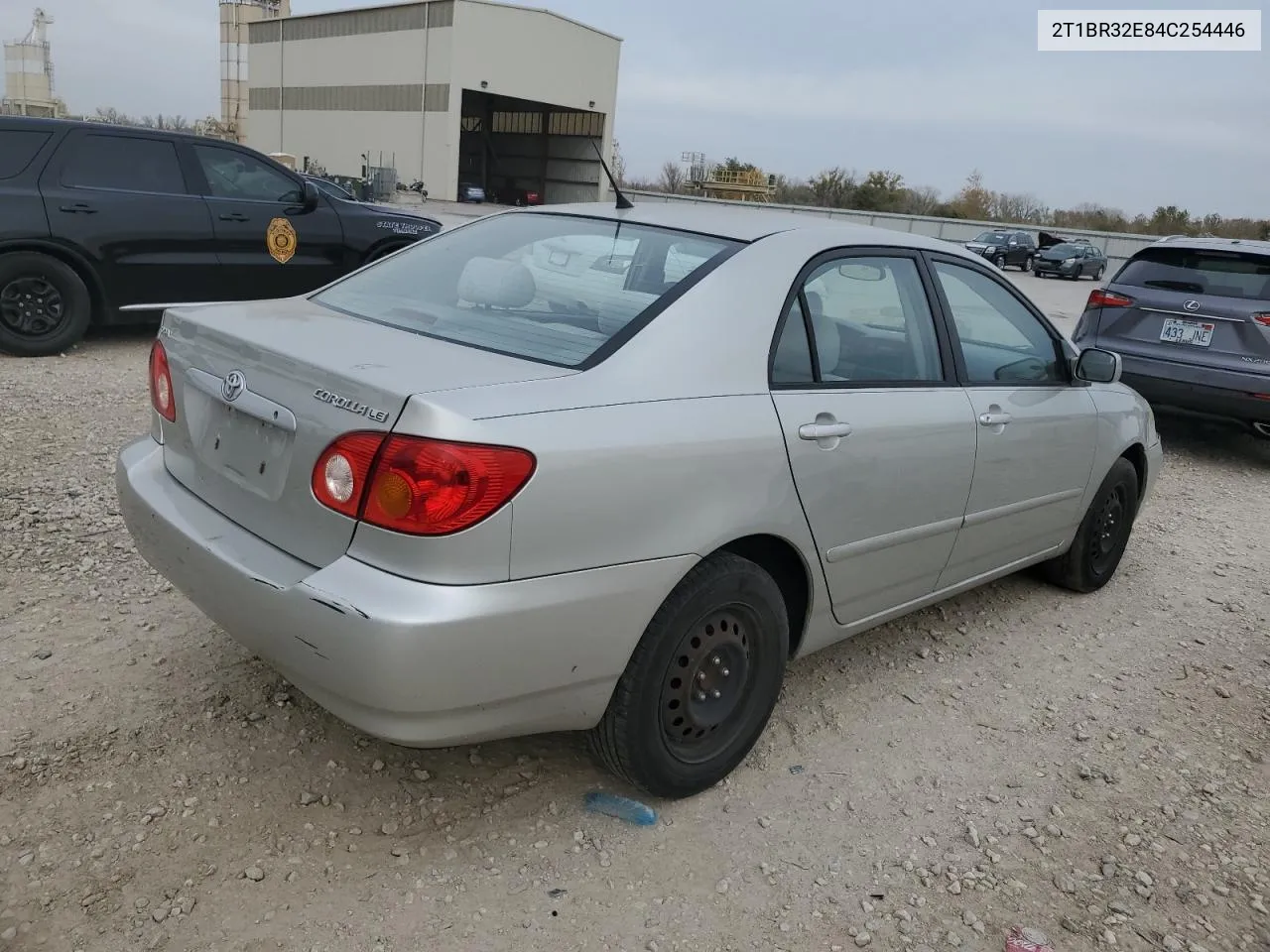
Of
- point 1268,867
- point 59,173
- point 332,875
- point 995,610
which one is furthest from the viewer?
point 59,173

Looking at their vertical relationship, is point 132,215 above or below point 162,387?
above

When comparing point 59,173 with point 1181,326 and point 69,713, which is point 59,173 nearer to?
point 69,713

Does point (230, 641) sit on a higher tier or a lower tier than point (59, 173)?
lower

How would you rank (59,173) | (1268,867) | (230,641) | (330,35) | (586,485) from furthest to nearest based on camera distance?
(330,35)
(59,173)
(230,641)
(1268,867)
(586,485)

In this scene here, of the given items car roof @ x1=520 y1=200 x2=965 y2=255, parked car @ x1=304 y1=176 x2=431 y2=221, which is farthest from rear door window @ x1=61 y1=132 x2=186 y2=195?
car roof @ x1=520 y1=200 x2=965 y2=255

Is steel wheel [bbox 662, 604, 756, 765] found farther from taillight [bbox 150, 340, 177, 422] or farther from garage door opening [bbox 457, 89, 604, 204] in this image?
garage door opening [bbox 457, 89, 604, 204]

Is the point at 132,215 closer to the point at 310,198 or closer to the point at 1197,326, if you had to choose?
the point at 310,198

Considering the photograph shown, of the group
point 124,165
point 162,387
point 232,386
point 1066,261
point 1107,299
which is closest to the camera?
point 232,386

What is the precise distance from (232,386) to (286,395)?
0.25m

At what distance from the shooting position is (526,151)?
54531mm

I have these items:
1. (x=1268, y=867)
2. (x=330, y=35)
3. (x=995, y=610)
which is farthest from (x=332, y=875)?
(x=330, y=35)

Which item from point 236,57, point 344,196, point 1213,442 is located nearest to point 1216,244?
point 1213,442

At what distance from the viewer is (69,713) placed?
2.95 m

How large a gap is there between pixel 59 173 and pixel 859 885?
7304 mm
